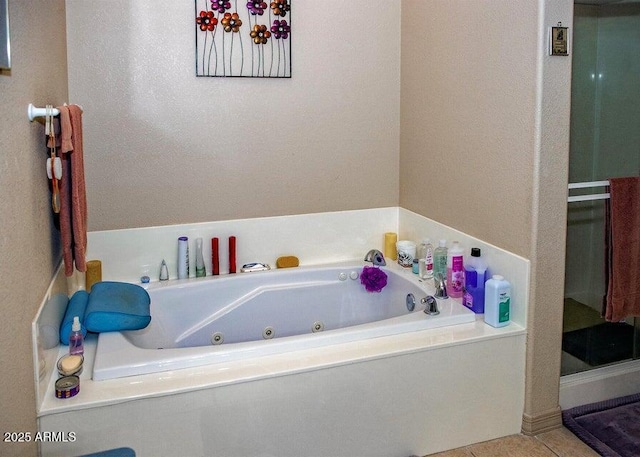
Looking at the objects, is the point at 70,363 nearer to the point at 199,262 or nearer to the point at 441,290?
the point at 199,262

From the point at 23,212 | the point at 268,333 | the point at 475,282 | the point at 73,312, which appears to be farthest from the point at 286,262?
the point at 23,212

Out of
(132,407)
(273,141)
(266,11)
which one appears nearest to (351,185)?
(273,141)

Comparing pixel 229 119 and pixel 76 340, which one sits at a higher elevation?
pixel 229 119

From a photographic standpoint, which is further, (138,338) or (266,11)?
(266,11)

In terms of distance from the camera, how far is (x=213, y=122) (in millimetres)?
2912

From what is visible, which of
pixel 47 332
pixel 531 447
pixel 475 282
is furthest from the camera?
pixel 475 282

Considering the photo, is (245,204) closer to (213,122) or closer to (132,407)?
(213,122)

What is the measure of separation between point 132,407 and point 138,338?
1.91 ft

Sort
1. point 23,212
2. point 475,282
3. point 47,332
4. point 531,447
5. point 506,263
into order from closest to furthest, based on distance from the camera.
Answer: point 23,212 < point 47,332 < point 531,447 < point 506,263 < point 475,282

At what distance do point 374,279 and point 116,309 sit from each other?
1278 millimetres

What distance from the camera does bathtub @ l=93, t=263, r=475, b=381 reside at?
2438mm

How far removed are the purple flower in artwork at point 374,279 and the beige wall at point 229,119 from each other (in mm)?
448

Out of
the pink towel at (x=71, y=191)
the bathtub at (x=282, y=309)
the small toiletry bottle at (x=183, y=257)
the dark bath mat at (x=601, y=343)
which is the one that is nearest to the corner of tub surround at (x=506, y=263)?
the bathtub at (x=282, y=309)

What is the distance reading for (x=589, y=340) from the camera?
2.65m
